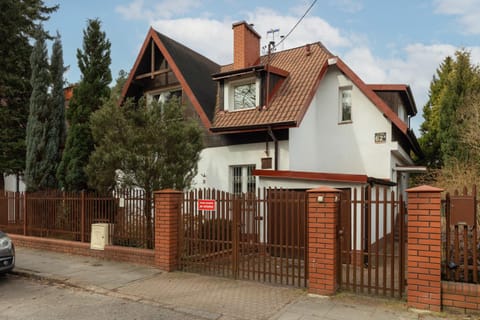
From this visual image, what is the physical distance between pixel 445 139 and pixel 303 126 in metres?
8.65

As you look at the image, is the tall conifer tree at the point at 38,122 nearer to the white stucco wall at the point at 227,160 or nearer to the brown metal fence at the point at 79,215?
the brown metal fence at the point at 79,215

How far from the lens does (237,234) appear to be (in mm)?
7188

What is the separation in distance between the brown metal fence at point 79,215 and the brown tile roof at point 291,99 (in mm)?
4419

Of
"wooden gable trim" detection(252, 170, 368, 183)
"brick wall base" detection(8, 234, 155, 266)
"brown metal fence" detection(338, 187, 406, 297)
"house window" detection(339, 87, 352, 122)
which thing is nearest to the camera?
"brown metal fence" detection(338, 187, 406, 297)

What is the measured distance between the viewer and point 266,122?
11438 millimetres

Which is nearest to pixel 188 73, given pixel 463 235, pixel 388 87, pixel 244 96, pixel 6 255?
pixel 244 96

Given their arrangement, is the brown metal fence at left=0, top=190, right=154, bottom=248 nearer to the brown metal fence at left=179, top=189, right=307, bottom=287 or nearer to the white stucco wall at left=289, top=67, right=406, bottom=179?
the brown metal fence at left=179, top=189, right=307, bottom=287

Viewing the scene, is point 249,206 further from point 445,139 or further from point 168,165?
point 445,139

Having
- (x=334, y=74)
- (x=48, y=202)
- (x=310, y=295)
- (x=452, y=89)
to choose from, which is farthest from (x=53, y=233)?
(x=452, y=89)

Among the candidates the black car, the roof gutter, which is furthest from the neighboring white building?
the black car

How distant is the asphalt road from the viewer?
17.8 ft

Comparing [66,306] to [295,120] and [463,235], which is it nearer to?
[463,235]

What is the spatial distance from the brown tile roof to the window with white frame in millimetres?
364

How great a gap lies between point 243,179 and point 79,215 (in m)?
5.27
